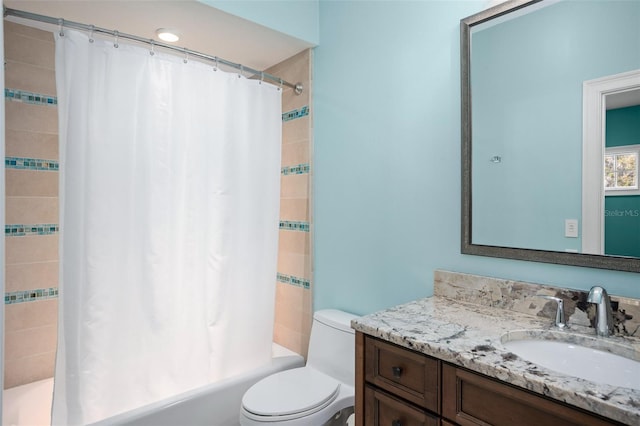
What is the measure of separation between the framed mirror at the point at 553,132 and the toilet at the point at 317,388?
31.1 inches

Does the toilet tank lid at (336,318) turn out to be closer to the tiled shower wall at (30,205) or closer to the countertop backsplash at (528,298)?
the countertop backsplash at (528,298)

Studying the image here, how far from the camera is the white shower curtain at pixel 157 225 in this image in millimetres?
1585

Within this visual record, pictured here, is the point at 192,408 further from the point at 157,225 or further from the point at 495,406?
the point at 495,406

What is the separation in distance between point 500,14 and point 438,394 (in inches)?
53.3

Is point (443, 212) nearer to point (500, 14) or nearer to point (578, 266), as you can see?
point (578, 266)

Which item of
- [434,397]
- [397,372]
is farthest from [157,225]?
[434,397]

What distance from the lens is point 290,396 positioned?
1699 millimetres

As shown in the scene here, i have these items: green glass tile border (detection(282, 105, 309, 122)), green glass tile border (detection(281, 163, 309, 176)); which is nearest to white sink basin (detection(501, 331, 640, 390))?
green glass tile border (detection(281, 163, 309, 176))

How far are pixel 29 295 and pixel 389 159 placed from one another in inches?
81.2

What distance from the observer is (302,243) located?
7.88ft

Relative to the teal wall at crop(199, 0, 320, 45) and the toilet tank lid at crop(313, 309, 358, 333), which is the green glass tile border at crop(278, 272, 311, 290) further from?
the teal wall at crop(199, 0, 320, 45)

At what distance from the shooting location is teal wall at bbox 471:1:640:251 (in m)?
1.25

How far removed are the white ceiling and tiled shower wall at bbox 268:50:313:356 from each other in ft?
0.80

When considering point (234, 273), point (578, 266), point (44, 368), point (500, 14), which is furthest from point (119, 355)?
point (500, 14)
